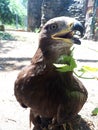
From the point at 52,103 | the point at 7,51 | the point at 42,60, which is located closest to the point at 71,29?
the point at 42,60

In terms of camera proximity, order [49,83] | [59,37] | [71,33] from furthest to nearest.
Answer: [49,83]
[59,37]
[71,33]

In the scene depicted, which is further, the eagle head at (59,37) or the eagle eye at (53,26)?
the eagle eye at (53,26)

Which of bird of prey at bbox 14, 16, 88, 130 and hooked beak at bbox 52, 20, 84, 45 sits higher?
hooked beak at bbox 52, 20, 84, 45

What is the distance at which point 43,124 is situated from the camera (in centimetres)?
312

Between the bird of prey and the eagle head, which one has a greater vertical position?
the eagle head

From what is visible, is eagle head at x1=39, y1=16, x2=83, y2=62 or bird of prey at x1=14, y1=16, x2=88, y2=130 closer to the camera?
eagle head at x1=39, y1=16, x2=83, y2=62

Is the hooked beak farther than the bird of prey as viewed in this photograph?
No

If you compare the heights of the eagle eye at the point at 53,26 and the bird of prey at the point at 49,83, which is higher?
the eagle eye at the point at 53,26

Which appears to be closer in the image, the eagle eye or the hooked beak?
the hooked beak

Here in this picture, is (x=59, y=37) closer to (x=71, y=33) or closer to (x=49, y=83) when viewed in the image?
(x=71, y=33)

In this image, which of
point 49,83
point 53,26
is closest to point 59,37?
point 53,26

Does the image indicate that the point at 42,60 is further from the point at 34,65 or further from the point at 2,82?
the point at 2,82

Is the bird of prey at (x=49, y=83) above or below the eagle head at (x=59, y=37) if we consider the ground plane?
below

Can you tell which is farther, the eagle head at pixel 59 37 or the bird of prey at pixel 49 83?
the bird of prey at pixel 49 83
